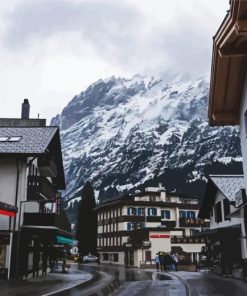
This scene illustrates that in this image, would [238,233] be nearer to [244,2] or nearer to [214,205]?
[214,205]

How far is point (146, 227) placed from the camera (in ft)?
237

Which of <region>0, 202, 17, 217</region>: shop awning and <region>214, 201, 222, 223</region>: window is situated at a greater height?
<region>214, 201, 222, 223</region>: window

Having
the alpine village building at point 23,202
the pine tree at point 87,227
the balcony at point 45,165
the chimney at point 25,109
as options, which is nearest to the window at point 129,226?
the pine tree at point 87,227

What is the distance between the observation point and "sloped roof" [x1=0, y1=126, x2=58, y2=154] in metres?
26.2

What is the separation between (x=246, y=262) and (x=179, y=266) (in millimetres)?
21552

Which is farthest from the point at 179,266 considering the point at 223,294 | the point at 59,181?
the point at 223,294

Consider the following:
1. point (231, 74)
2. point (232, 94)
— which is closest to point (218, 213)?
point (232, 94)

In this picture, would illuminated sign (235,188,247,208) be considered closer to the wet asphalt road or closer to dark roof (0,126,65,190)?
the wet asphalt road

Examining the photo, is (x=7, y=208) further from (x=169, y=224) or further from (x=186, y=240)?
(x=169, y=224)

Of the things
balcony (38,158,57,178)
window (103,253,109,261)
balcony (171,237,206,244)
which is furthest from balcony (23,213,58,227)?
window (103,253,109,261)

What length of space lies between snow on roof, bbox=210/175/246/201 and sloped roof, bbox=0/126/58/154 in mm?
14000

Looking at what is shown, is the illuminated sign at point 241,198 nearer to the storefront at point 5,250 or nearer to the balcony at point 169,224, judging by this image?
the storefront at point 5,250

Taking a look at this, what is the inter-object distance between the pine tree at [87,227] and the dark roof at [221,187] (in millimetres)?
51259

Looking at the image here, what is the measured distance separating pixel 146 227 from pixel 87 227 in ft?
68.9
